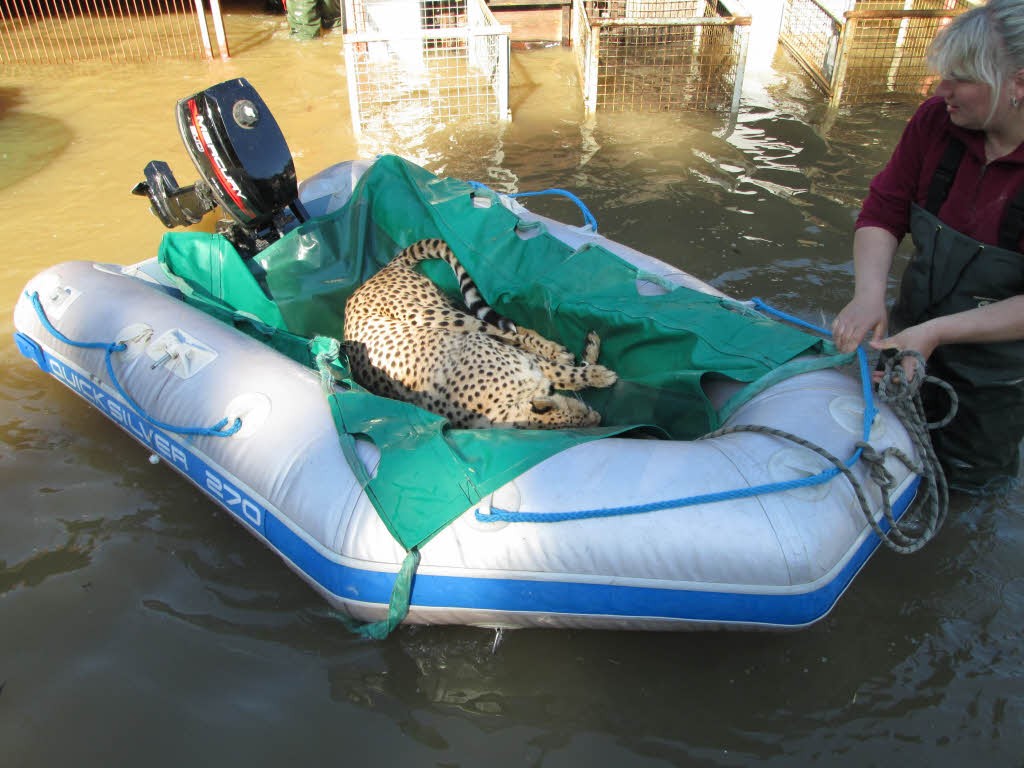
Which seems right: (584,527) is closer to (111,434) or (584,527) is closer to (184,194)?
(111,434)

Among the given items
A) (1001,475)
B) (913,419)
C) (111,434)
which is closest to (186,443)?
(111,434)

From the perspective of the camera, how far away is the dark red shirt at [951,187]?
7.59 ft

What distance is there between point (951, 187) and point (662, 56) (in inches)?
222

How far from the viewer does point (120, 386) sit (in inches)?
115

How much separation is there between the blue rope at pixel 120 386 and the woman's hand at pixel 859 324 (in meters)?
2.17

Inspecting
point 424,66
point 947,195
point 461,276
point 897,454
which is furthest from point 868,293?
point 424,66

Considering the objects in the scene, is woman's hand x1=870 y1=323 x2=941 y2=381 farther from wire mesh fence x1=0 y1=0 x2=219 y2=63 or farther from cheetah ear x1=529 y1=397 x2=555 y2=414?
wire mesh fence x1=0 y1=0 x2=219 y2=63

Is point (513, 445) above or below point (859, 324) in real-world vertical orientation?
below

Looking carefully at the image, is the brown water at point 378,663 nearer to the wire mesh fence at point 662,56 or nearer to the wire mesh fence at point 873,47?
the wire mesh fence at point 662,56

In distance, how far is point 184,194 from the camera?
357cm

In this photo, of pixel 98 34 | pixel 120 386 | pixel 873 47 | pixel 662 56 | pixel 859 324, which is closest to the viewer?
pixel 859 324

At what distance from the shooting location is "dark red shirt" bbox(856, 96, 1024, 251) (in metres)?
2.31

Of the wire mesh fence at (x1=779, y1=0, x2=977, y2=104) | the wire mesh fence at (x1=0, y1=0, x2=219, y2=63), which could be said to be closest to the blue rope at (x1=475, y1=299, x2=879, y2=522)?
the wire mesh fence at (x1=779, y1=0, x2=977, y2=104)

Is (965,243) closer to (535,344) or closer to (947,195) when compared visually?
(947,195)
